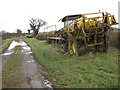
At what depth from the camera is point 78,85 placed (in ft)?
17.2

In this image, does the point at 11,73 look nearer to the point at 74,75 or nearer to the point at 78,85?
the point at 74,75

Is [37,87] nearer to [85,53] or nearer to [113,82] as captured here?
[113,82]

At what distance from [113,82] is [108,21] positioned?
6.47 metres

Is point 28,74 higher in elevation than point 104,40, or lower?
lower

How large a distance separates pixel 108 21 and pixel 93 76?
5.98m

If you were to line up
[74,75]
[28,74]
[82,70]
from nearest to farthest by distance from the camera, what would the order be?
[74,75] → [82,70] → [28,74]

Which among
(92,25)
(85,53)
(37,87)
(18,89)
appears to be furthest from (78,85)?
(92,25)

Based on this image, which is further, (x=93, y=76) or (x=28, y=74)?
(x=28, y=74)

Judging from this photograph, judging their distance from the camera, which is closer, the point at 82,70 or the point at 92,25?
the point at 82,70

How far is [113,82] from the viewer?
5.21m

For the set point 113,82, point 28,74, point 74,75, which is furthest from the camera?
point 28,74

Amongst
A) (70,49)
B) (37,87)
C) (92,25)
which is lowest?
(37,87)

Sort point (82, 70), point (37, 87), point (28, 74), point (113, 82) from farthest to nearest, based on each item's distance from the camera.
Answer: point (28, 74)
point (82, 70)
point (37, 87)
point (113, 82)

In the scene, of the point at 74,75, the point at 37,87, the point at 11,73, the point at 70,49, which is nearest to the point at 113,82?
the point at 74,75
